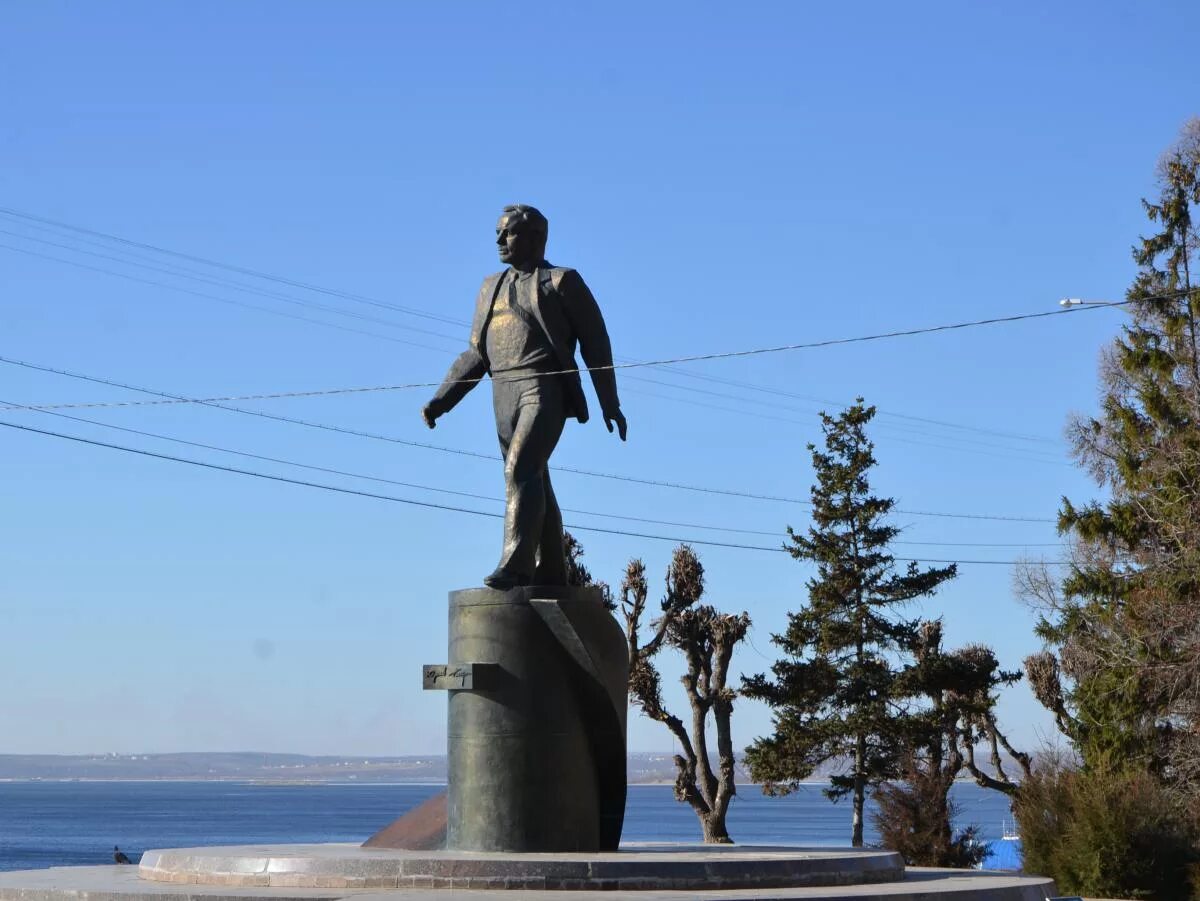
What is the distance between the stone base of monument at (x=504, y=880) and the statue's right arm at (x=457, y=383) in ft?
12.8

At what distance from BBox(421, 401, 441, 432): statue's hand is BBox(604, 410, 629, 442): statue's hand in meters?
1.54

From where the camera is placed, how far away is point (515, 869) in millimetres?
12148

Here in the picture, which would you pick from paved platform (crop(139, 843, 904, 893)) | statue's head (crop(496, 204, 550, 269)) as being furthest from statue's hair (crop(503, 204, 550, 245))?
paved platform (crop(139, 843, 904, 893))

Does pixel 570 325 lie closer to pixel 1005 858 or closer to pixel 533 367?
pixel 533 367

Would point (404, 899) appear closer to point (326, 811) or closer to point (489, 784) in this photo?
point (489, 784)

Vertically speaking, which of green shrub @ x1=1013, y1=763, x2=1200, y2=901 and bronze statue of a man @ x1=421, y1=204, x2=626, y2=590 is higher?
bronze statue of a man @ x1=421, y1=204, x2=626, y2=590

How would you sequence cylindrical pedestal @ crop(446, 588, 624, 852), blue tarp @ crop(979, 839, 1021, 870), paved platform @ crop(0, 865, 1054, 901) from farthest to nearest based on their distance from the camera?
blue tarp @ crop(979, 839, 1021, 870)
cylindrical pedestal @ crop(446, 588, 624, 852)
paved platform @ crop(0, 865, 1054, 901)

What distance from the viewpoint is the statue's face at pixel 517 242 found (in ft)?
48.3

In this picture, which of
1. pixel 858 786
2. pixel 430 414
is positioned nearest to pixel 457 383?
pixel 430 414

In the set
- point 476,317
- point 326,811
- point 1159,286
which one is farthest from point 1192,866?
point 326,811

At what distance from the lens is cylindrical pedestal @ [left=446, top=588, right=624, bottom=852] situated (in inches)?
532

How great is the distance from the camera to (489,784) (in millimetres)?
13539

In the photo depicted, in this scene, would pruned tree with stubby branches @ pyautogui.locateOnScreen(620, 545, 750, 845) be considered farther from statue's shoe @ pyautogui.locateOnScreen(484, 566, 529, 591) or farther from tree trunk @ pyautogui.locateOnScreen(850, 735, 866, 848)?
statue's shoe @ pyautogui.locateOnScreen(484, 566, 529, 591)

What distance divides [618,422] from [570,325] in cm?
93
